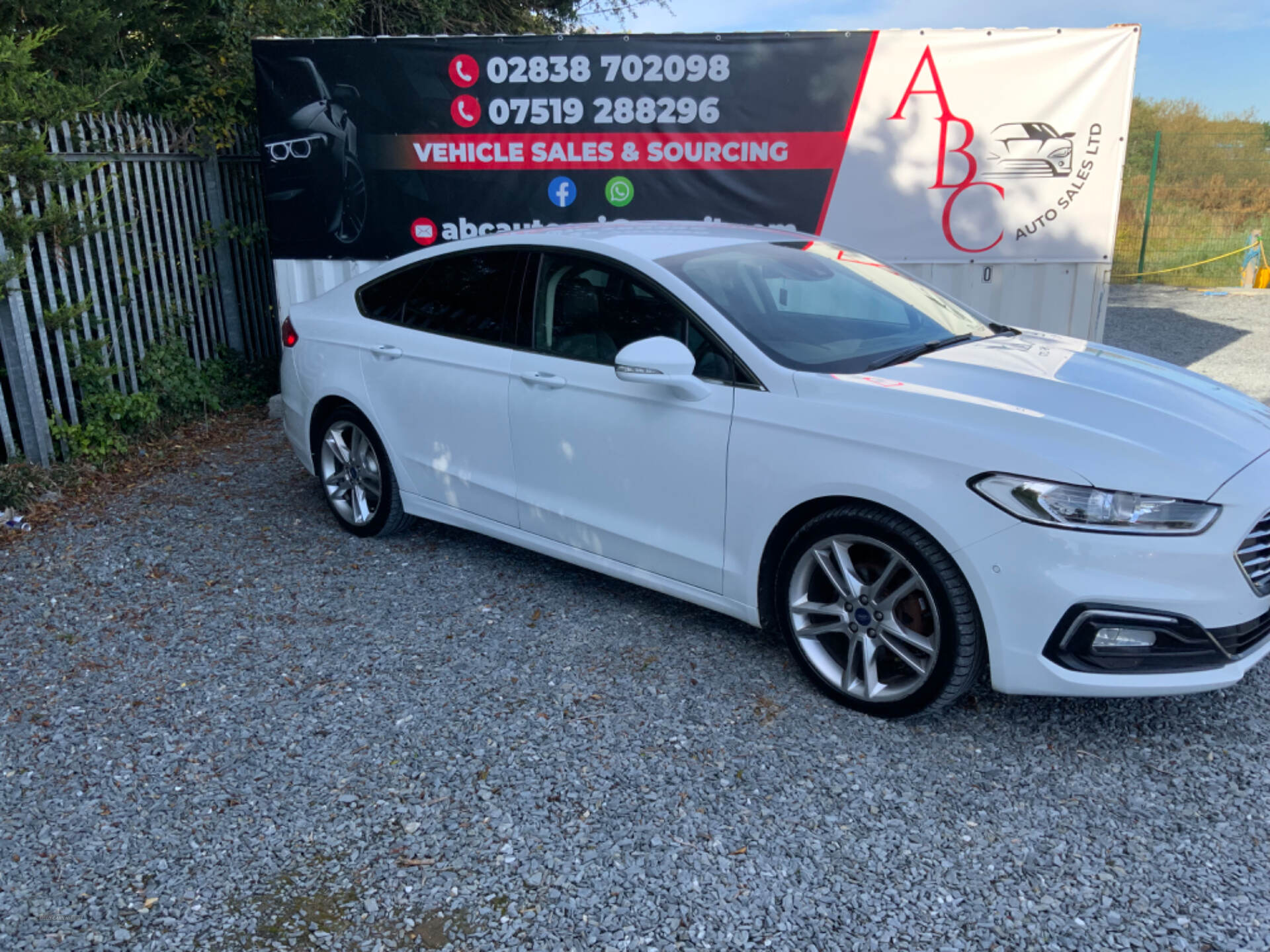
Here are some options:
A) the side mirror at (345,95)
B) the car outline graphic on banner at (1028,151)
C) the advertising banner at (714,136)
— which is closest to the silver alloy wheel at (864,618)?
the advertising banner at (714,136)

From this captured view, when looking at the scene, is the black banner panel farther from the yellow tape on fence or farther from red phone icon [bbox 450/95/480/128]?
the yellow tape on fence

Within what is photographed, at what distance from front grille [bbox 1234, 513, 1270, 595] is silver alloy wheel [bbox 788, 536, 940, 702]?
89cm

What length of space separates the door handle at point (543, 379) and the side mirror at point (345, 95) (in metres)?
4.70

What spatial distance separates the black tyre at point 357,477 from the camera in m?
5.06

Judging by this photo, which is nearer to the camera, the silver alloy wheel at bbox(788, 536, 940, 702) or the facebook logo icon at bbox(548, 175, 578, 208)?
the silver alloy wheel at bbox(788, 536, 940, 702)

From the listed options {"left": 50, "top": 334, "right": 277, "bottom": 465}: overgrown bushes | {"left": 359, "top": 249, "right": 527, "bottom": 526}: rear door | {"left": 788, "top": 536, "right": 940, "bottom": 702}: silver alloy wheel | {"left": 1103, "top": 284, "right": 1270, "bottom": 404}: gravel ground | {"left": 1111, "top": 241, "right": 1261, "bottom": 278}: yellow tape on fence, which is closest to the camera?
{"left": 788, "top": 536, "right": 940, "bottom": 702}: silver alloy wheel

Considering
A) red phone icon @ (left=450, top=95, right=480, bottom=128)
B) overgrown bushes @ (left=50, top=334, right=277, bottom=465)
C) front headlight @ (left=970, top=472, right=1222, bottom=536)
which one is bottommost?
overgrown bushes @ (left=50, top=334, right=277, bottom=465)

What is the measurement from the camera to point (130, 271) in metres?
7.21

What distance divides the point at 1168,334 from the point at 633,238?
9692 mm

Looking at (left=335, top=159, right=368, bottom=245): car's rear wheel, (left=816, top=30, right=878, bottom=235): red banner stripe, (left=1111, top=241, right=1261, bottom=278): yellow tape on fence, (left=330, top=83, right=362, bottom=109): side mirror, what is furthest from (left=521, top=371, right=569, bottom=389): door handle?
(left=1111, top=241, right=1261, bottom=278): yellow tape on fence

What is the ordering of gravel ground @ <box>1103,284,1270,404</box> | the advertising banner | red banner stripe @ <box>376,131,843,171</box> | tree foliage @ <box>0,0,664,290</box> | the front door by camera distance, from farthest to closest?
gravel ground @ <box>1103,284,1270,404</box> → red banner stripe @ <box>376,131,843,171</box> → the advertising banner → tree foliage @ <box>0,0,664,290</box> → the front door

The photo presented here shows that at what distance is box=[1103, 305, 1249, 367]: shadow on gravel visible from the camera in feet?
33.9

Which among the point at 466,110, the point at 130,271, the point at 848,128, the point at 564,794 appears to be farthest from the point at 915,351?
the point at 130,271

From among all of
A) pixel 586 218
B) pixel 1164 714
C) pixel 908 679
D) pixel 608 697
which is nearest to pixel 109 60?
pixel 586 218
